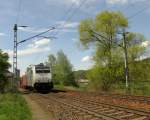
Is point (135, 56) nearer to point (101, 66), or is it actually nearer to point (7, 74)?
point (101, 66)

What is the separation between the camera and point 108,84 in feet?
173

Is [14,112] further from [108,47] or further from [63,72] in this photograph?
[63,72]

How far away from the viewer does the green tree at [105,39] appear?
2141 inches

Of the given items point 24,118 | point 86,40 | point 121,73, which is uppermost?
point 86,40

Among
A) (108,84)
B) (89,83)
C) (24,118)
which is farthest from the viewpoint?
(89,83)

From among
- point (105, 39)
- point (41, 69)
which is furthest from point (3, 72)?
point (105, 39)

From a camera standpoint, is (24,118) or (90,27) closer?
(24,118)

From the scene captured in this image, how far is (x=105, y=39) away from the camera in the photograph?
185ft

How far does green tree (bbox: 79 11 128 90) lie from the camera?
5438 cm

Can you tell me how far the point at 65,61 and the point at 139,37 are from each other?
6731 cm

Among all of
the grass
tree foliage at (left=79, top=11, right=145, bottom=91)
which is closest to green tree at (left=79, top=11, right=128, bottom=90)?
tree foliage at (left=79, top=11, right=145, bottom=91)

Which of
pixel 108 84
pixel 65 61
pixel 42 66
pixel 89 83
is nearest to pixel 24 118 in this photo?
pixel 42 66

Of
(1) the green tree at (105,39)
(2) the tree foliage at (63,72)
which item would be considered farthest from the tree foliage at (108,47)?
(2) the tree foliage at (63,72)

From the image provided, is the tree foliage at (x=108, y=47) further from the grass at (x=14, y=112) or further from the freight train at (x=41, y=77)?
the grass at (x=14, y=112)
